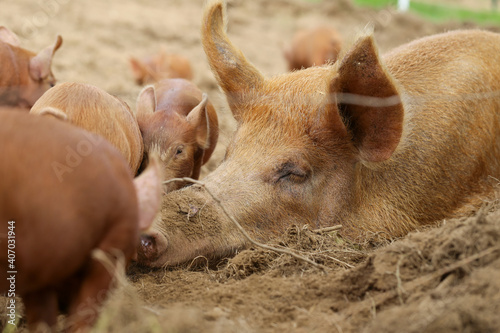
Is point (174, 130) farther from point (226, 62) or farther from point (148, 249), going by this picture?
point (148, 249)

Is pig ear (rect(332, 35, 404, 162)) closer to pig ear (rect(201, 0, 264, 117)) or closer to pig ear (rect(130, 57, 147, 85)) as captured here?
pig ear (rect(201, 0, 264, 117))

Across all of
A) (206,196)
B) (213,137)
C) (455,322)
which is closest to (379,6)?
(213,137)

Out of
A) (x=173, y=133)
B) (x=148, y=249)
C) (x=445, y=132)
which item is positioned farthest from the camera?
(x=173, y=133)

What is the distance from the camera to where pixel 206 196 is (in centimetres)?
323

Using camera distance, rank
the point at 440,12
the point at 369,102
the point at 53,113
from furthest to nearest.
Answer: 1. the point at 440,12
2. the point at 369,102
3. the point at 53,113

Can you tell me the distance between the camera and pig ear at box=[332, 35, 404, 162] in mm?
3090

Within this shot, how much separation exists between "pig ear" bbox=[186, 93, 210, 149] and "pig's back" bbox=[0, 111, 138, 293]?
217cm

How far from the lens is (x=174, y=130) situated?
4.11m

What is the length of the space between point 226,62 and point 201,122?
0.53m

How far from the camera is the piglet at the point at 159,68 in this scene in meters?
8.70

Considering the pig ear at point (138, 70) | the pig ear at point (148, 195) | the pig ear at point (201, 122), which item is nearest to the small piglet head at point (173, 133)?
the pig ear at point (201, 122)

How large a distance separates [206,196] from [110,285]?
4.20 ft

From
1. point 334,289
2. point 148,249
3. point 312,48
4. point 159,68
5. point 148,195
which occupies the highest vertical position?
point 148,195

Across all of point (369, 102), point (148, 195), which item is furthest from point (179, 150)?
point (148, 195)
